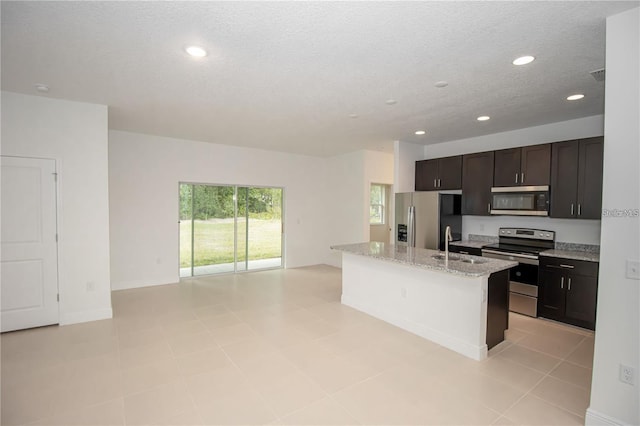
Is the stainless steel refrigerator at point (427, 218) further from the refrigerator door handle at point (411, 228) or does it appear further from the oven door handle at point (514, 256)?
the oven door handle at point (514, 256)

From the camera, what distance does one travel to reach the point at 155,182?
569 centimetres

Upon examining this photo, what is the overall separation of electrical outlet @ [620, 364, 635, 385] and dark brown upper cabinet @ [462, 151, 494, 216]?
328cm

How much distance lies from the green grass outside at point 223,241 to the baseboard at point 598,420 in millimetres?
5917

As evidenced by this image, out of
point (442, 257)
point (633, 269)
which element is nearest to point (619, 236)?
point (633, 269)

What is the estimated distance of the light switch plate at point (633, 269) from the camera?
6.26 feet

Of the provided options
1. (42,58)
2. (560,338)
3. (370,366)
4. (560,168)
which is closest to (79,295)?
(42,58)

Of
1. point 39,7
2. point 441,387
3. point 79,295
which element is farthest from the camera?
point 79,295

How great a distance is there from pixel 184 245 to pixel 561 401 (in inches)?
234

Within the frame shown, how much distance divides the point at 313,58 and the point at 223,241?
480 centimetres

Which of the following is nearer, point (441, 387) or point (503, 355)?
point (441, 387)

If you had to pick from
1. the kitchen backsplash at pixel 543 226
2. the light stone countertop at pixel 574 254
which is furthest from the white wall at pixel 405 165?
the light stone countertop at pixel 574 254

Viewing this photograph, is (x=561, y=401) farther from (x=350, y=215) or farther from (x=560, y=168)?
(x=350, y=215)

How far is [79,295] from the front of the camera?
12.9ft

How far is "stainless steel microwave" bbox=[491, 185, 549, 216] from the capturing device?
4340 mm
